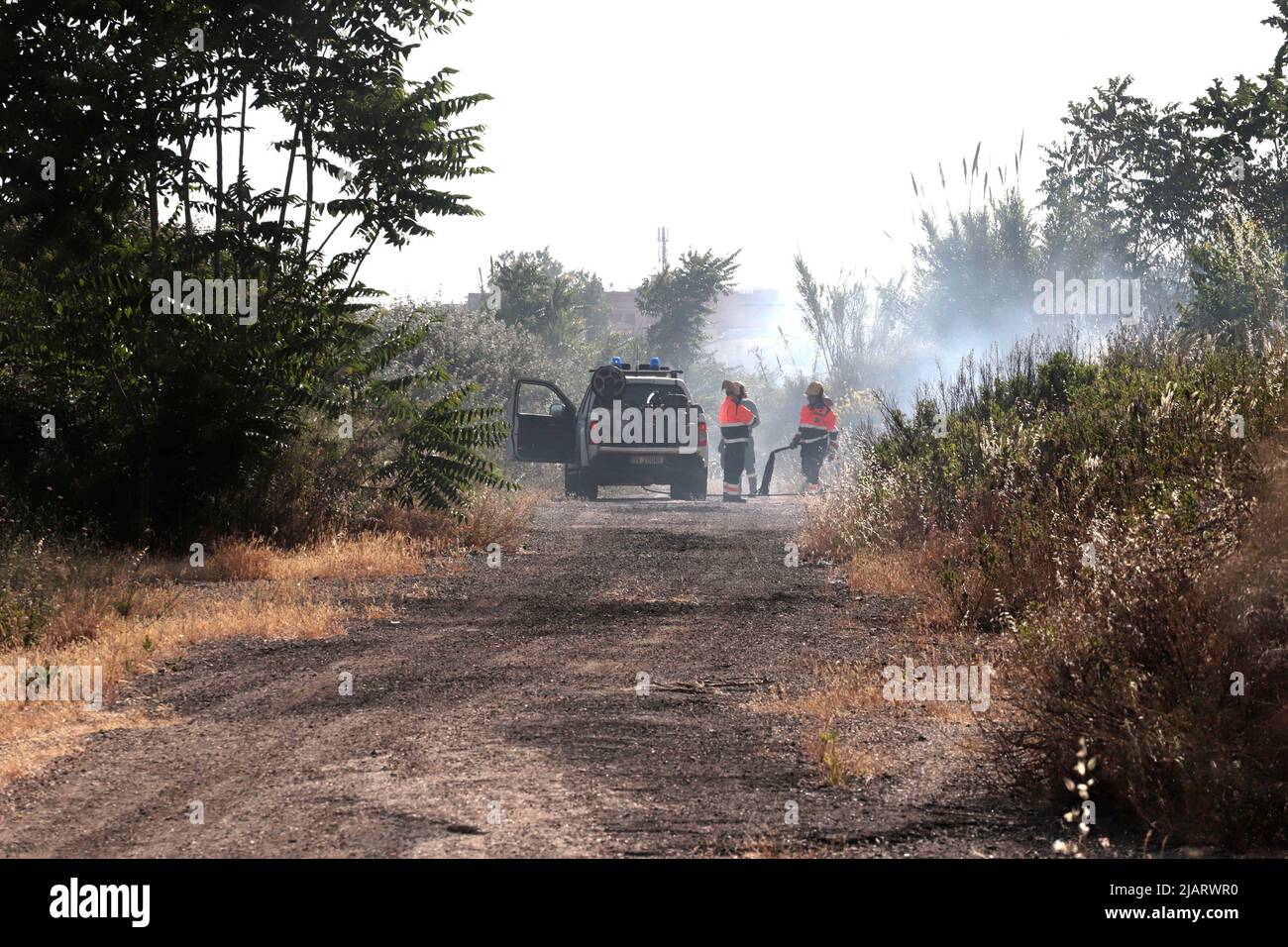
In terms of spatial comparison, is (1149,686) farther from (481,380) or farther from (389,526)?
(481,380)

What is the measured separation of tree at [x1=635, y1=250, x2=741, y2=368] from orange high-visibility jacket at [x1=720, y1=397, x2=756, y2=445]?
25.1 m

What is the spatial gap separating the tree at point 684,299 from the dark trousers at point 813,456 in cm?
2537

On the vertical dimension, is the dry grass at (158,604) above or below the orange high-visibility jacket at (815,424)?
below

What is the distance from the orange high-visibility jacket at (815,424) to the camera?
81.4 ft

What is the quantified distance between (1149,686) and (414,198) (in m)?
11.3

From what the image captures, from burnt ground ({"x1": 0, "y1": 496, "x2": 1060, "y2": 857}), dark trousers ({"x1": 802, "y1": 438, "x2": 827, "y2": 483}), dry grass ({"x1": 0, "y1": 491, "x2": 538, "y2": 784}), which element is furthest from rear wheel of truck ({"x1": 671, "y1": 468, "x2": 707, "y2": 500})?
burnt ground ({"x1": 0, "y1": 496, "x2": 1060, "y2": 857})

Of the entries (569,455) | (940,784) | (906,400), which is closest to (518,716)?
(940,784)

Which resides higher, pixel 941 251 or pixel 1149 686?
pixel 941 251

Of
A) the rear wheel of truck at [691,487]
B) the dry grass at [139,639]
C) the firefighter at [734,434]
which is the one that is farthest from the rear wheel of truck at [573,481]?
the dry grass at [139,639]

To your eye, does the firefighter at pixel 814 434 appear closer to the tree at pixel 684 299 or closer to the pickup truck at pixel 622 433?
the pickup truck at pixel 622 433

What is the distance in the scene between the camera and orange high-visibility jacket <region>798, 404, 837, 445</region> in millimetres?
24812

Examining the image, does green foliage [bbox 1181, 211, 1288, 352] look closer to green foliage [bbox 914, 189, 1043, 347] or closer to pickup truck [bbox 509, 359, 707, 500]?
pickup truck [bbox 509, 359, 707, 500]

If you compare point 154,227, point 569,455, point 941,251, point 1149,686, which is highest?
point 941,251

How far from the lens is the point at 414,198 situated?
1526 centimetres
